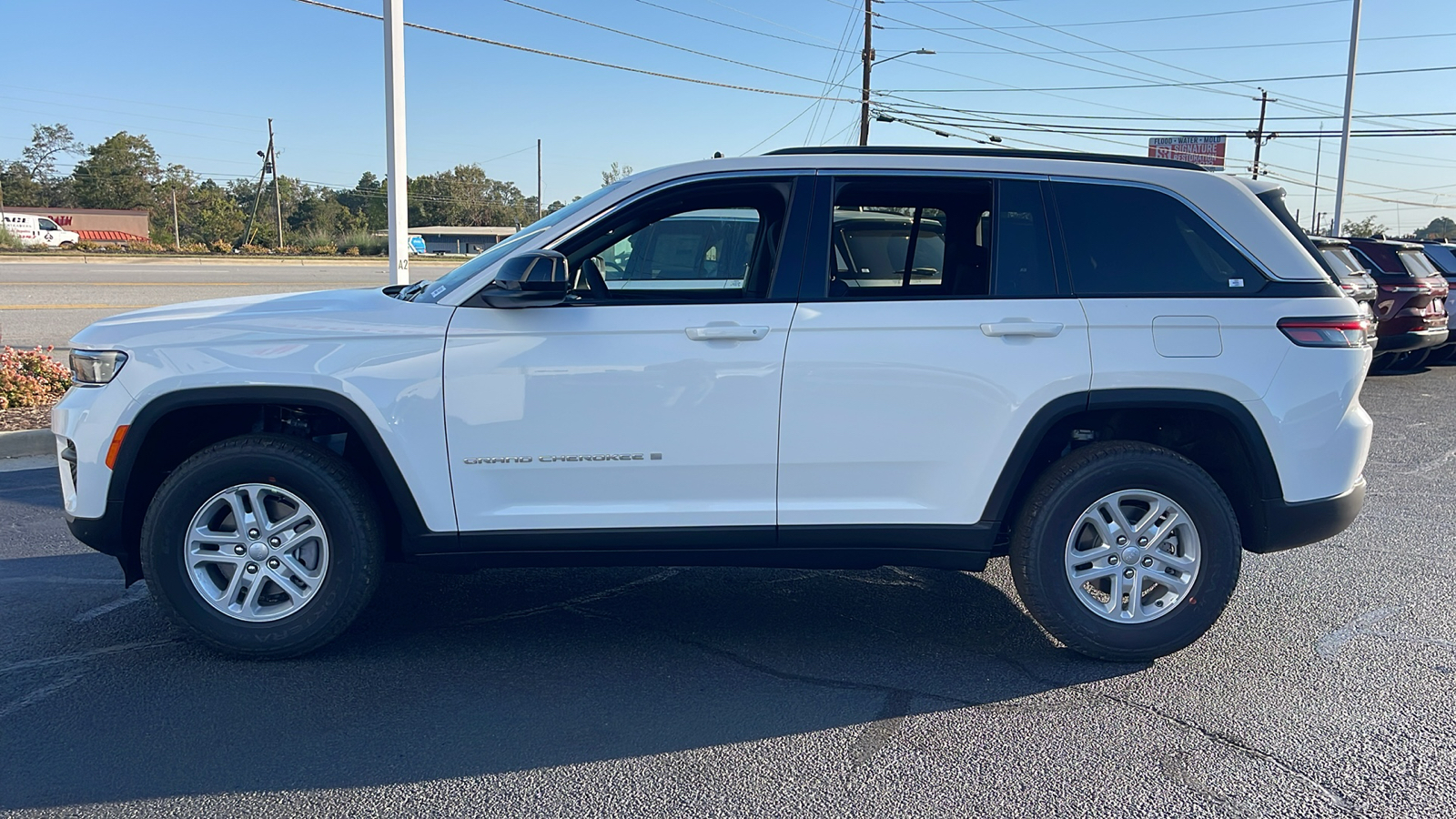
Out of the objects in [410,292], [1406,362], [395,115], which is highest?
[395,115]

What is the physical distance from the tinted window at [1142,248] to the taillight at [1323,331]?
8.0 inches

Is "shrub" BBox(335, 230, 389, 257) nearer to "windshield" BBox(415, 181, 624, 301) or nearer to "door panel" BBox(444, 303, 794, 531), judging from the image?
"windshield" BBox(415, 181, 624, 301)

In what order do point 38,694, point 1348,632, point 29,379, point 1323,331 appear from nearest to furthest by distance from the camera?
1. point 38,694
2. point 1323,331
3. point 1348,632
4. point 29,379

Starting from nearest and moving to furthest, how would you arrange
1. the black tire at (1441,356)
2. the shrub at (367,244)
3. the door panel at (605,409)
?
the door panel at (605,409) < the black tire at (1441,356) < the shrub at (367,244)

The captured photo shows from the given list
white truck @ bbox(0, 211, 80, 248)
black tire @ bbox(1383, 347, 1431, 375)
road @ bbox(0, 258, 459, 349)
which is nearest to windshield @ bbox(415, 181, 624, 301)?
road @ bbox(0, 258, 459, 349)

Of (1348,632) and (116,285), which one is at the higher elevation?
(116,285)

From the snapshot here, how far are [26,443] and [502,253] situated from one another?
5835 mm

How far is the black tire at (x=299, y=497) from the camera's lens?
3.86m

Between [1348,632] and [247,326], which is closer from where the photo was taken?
[247,326]

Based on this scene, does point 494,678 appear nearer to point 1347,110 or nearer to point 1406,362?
point 1406,362

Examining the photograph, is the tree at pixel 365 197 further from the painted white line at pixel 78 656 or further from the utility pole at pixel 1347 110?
the painted white line at pixel 78 656

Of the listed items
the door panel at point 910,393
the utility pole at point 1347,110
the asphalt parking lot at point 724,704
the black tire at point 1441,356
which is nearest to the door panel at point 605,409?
the door panel at point 910,393

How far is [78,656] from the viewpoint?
4.04 meters

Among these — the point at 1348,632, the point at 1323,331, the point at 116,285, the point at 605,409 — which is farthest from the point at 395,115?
the point at 116,285
